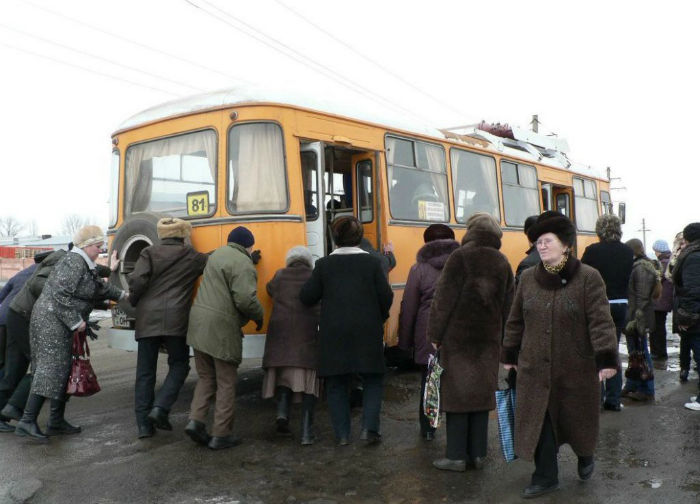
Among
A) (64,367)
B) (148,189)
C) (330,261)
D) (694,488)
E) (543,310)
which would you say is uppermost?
(148,189)

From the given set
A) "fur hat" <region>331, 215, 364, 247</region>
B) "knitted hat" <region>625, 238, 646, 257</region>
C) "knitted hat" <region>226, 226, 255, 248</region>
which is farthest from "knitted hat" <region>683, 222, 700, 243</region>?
"knitted hat" <region>226, 226, 255, 248</region>

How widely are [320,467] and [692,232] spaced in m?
4.37

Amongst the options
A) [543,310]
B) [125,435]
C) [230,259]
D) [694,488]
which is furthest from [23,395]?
[694,488]

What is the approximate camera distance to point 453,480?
4.52 meters

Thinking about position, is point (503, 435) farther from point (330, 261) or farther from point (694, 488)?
point (330, 261)

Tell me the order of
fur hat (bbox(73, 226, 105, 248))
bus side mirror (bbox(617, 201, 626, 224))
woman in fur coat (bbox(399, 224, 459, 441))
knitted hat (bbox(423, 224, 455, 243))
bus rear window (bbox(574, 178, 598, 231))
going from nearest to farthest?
woman in fur coat (bbox(399, 224, 459, 441)), knitted hat (bbox(423, 224, 455, 243)), fur hat (bbox(73, 226, 105, 248)), bus rear window (bbox(574, 178, 598, 231)), bus side mirror (bbox(617, 201, 626, 224))

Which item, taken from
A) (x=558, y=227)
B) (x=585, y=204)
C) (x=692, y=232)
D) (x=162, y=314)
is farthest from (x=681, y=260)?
(x=585, y=204)

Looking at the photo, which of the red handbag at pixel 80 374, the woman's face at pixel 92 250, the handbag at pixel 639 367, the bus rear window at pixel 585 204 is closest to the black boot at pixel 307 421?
the red handbag at pixel 80 374

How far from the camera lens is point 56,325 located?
18.7 feet

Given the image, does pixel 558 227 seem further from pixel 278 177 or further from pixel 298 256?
pixel 278 177

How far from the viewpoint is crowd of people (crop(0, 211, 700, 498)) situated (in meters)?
4.15

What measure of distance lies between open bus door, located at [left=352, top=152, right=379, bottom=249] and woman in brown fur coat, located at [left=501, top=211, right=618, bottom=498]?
350 centimetres

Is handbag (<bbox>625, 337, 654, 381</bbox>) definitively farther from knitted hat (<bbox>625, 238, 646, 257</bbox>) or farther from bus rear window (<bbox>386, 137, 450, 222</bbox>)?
bus rear window (<bbox>386, 137, 450, 222</bbox>)

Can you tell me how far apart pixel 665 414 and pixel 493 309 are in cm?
273
